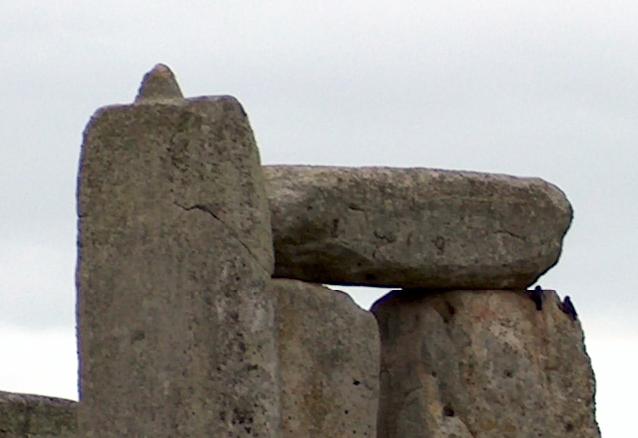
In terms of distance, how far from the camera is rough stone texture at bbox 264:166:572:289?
1595cm

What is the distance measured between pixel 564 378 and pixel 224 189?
2.71 metres

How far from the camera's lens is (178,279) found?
590 inches

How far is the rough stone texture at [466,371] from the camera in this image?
1675cm

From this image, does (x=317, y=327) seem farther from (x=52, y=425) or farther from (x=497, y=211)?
(x=52, y=425)

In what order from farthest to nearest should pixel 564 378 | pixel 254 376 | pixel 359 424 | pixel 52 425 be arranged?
pixel 52 425 → pixel 564 378 → pixel 359 424 → pixel 254 376

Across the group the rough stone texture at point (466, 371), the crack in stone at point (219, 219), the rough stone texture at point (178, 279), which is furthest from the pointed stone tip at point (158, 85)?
the rough stone texture at point (466, 371)

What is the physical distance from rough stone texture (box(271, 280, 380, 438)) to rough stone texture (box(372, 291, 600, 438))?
0.73 m

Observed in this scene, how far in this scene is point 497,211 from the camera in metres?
16.7

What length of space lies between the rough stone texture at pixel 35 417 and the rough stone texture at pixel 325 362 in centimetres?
283

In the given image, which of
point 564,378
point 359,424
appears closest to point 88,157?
point 359,424

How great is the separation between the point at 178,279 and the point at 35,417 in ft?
12.4

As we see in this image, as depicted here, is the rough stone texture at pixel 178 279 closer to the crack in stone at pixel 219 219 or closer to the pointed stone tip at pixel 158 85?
the crack in stone at pixel 219 219

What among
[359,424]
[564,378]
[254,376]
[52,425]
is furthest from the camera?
[52,425]

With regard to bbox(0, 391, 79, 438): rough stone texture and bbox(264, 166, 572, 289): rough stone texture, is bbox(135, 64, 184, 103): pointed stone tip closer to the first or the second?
bbox(264, 166, 572, 289): rough stone texture
